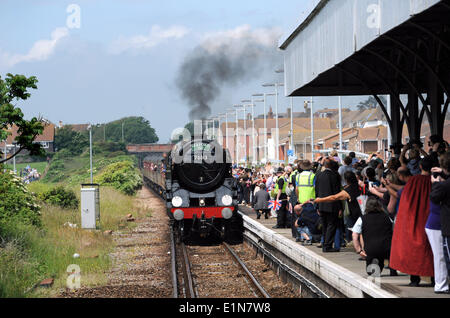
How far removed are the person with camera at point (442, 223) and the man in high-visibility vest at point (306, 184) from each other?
487 cm

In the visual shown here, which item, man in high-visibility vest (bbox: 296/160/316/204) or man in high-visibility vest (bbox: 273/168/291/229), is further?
man in high-visibility vest (bbox: 273/168/291/229)

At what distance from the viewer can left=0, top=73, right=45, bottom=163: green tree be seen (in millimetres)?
13867

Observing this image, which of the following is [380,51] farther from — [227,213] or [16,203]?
[16,203]

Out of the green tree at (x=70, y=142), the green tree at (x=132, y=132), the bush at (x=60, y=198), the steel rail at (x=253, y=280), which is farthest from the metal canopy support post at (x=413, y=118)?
the green tree at (x=132, y=132)

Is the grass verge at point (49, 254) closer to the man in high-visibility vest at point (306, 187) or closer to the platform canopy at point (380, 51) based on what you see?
the man in high-visibility vest at point (306, 187)

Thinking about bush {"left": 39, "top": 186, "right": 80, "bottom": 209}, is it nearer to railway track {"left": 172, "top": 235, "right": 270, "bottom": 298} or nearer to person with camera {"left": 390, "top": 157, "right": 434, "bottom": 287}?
railway track {"left": 172, "top": 235, "right": 270, "bottom": 298}

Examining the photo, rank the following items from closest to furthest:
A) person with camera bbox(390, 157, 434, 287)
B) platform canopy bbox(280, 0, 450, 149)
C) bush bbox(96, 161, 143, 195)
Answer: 1. person with camera bbox(390, 157, 434, 287)
2. platform canopy bbox(280, 0, 450, 149)
3. bush bbox(96, 161, 143, 195)

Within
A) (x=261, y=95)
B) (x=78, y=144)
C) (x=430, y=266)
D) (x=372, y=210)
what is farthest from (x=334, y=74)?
(x=78, y=144)

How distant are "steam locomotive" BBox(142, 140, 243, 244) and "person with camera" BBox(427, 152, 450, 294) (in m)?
10.3

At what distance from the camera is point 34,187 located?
27781mm

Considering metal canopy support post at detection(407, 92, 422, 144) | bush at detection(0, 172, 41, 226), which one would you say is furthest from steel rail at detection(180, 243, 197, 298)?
metal canopy support post at detection(407, 92, 422, 144)

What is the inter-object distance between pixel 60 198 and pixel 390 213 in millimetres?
17099

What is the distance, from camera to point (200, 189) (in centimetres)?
1825

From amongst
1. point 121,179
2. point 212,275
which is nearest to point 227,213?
point 212,275
